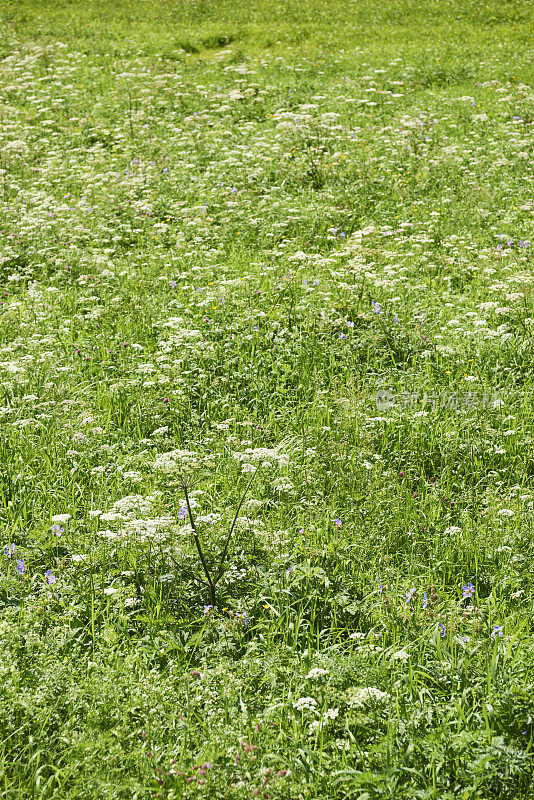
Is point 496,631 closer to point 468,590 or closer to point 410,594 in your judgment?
point 468,590

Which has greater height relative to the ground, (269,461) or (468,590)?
(269,461)

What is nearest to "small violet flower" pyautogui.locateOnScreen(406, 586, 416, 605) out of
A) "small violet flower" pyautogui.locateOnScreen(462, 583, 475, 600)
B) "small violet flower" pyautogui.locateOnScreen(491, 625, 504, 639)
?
"small violet flower" pyautogui.locateOnScreen(462, 583, 475, 600)

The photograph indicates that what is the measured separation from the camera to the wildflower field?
3152mm

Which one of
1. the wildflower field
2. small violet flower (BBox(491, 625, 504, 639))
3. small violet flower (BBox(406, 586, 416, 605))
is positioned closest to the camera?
the wildflower field

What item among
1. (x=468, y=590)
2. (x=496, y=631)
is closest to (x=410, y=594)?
(x=468, y=590)

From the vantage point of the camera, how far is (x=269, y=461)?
496 cm

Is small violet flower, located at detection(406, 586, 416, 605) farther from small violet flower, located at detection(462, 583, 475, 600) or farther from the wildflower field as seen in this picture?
small violet flower, located at detection(462, 583, 475, 600)

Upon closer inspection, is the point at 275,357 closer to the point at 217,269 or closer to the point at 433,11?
the point at 217,269

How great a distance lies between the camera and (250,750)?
2.91m

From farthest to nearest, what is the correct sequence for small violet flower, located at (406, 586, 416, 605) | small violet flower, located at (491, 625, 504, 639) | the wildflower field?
small violet flower, located at (406, 586, 416, 605) → small violet flower, located at (491, 625, 504, 639) → the wildflower field

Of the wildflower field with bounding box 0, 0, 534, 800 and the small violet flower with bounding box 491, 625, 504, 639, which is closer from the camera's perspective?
the wildflower field with bounding box 0, 0, 534, 800

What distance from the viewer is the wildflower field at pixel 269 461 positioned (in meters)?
3.15

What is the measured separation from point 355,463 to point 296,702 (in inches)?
91.8

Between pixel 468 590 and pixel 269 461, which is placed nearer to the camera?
pixel 468 590
